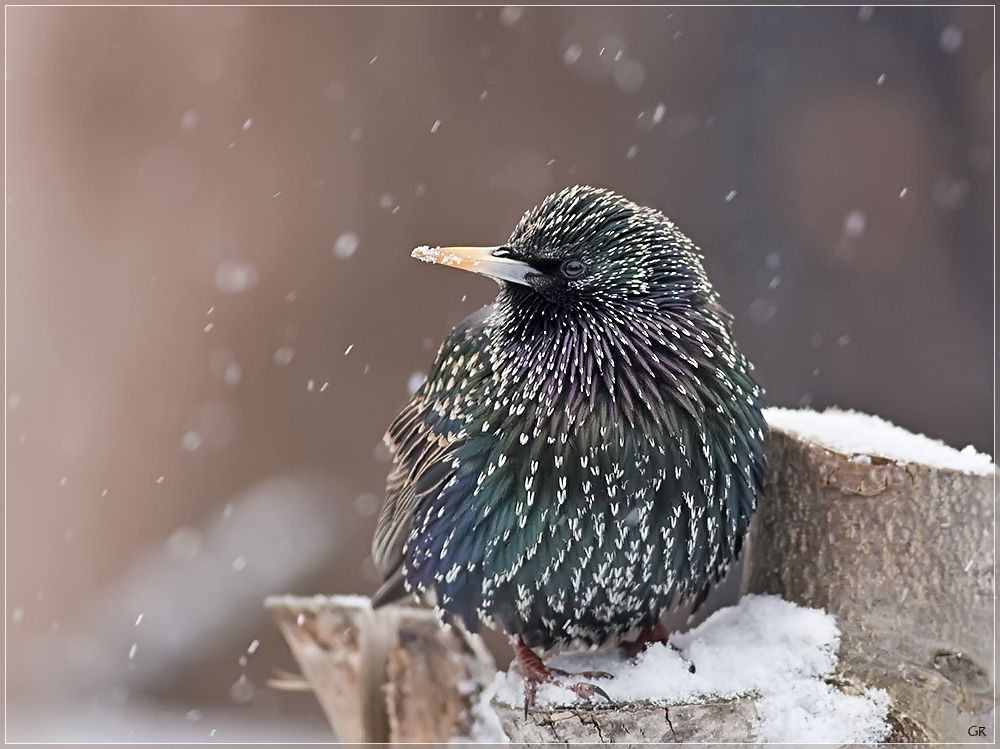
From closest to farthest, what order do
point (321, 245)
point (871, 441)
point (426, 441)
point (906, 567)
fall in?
point (906, 567), point (871, 441), point (426, 441), point (321, 245)

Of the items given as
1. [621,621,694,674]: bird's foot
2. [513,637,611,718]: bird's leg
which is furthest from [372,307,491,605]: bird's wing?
[621,621,694,674]: bird's foot

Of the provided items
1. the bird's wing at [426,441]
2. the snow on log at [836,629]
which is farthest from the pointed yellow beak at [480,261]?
the snow on log at [836,629]

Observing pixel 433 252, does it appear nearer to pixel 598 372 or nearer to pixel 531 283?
pixel 531 283

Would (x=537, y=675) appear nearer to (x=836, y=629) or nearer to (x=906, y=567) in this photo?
(x=836, y=629)

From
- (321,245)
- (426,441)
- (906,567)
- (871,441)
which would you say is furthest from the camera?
(321,245)

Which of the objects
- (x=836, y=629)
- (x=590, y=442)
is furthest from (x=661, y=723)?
(x=590, y=442)

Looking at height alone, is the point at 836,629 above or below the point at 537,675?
above

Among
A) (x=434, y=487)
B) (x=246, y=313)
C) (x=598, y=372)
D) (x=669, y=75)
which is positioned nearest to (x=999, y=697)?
(x=598, y=372)

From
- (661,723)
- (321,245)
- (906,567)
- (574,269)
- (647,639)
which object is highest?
(321,245)

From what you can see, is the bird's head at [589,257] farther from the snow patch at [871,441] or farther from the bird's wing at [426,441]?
the snow patch at [871,441]
